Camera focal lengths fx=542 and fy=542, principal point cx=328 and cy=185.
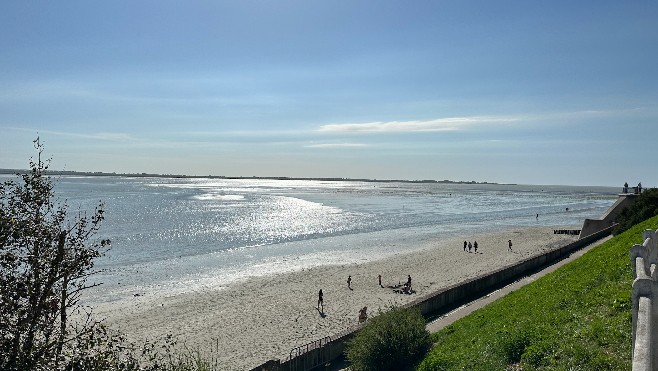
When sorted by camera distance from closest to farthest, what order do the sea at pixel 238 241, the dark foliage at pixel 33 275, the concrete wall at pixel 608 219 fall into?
the dark foliage at pixel 33 275 < the sea at pixel 238 241 < the concrete wall at pixel 608 219

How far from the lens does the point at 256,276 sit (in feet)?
134

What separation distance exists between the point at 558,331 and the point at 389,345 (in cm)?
548

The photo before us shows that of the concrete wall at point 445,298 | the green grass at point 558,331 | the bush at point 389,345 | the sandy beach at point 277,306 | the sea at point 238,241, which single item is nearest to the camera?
the green grass at point 558,331

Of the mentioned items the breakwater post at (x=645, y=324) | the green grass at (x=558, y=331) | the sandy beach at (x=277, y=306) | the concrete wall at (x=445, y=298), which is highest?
the breakwater post at (x=645, y=324)

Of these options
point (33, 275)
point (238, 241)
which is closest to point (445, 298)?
point (33, 275)

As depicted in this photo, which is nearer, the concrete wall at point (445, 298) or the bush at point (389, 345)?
the bush at point (389, 345)

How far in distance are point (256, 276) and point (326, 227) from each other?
34923 millimetres

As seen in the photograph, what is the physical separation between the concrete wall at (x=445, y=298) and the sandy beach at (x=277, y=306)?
3.17 metres

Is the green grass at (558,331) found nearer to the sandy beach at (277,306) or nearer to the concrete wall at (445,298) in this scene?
the concrete wall at (445,298)

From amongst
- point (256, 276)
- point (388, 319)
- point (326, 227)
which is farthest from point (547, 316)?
point (326, 227)

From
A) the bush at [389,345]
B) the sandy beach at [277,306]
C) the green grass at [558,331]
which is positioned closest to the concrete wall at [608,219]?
the sandy beach at [277,306]

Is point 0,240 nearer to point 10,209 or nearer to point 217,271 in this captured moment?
point 10,209

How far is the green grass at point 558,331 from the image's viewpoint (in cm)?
1028

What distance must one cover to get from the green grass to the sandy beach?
5.79 m
